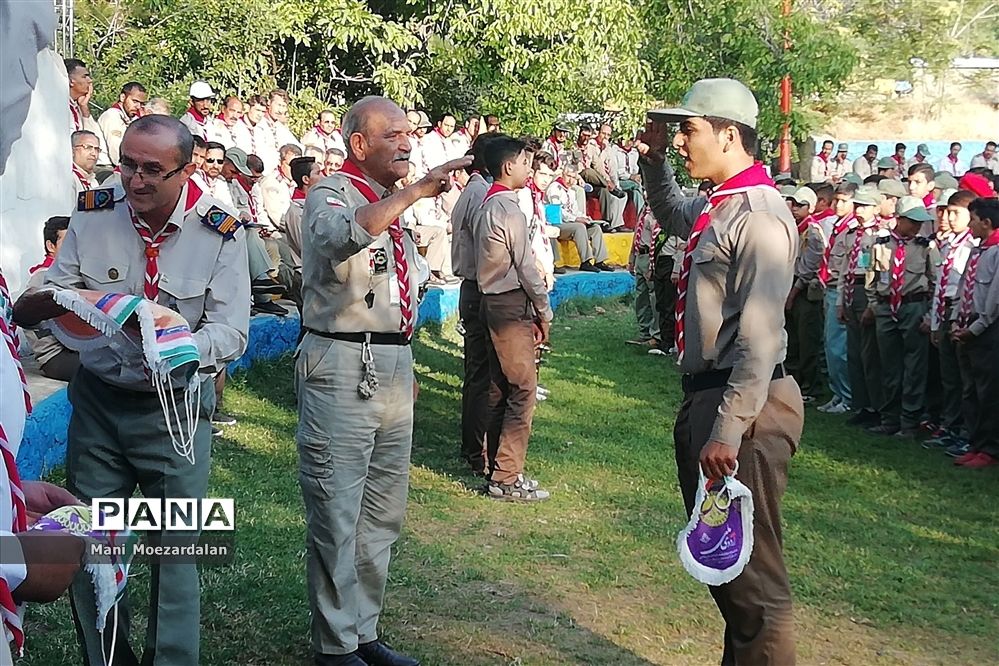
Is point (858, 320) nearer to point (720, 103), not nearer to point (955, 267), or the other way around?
point (955, 267)

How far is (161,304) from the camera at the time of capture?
4230mm

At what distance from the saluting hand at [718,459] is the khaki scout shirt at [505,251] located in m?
4.23

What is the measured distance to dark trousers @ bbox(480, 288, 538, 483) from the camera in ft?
26.9

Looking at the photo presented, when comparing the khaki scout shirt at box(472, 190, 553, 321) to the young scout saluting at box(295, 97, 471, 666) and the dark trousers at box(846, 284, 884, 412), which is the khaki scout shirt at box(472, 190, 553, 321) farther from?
the dark trousers at box(846, 284, 884, 412)

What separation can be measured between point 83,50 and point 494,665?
16.6 metres

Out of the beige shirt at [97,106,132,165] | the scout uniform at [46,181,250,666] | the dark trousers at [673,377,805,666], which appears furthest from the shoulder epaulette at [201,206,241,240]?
the beige shirt at [97,106,132,165]

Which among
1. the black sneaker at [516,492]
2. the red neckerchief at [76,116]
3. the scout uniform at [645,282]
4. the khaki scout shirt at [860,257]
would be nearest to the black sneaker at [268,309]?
the red neckerchief at [76,116]

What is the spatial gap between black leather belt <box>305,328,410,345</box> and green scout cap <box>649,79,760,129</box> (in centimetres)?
151

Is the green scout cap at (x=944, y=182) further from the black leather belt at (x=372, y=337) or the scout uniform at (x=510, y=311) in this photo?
the black leather belt at (x=372, y=337)

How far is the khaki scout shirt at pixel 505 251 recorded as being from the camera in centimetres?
814

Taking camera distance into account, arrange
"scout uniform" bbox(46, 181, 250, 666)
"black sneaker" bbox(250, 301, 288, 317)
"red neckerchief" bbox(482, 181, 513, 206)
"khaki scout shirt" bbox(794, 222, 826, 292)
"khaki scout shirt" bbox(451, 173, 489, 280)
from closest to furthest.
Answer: "scout uniform" bbox(46, 181, 250, 666) → "red neckerchief" bbox(482, 181, 513, 206) → "khaki scout shirt" bbox(451, 173, 489, 280) → "black sneaker" bbox(250, 301, 288, 317) → "khaki scout shirt" bbox(794, 222, 826, 292)

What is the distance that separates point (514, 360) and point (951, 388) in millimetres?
4335

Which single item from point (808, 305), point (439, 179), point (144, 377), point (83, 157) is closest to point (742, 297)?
point (439, 179)

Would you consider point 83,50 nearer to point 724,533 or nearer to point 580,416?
point 580,416
